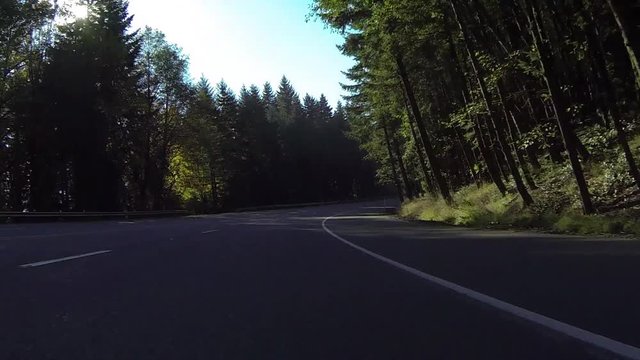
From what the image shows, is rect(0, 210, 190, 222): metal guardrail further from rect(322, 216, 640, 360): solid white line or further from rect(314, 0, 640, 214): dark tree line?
rect(322, 216, 640, 360): solid white line

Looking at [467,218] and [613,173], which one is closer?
[613,173]

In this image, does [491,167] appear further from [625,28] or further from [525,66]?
[625,28]

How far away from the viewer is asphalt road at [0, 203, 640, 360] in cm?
494

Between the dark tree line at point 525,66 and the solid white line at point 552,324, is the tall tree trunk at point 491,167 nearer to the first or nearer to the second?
the dark tree line at point 525,66

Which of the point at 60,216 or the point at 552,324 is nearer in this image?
the point at 552,324

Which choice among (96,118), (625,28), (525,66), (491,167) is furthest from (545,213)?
(96,118)

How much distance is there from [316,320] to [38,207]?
158ft

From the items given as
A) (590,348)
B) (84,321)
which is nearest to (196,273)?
(84,321)

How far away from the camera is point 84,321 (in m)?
5.78

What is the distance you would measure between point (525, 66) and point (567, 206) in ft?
14.4

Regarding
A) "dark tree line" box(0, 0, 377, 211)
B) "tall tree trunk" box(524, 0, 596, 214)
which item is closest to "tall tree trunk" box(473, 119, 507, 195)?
"tall tree trunk" box(524, 0, 596, 214)

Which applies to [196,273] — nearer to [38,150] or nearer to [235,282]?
[235,282]

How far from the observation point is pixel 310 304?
21.9 ft

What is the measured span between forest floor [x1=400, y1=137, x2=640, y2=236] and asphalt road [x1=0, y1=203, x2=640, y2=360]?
10.6 ft
